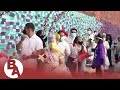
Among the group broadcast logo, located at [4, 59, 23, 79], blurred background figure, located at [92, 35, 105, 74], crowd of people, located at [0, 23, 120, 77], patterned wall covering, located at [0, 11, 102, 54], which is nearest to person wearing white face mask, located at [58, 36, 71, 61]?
crowd of people, located at [0, 23, 120, 77]

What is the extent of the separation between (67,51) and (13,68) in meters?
0.88

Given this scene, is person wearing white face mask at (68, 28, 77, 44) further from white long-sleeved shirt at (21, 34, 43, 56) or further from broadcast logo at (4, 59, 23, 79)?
broadcast logo at (4, 59, 23, 79)

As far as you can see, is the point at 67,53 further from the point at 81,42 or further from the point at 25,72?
the point at 25,72

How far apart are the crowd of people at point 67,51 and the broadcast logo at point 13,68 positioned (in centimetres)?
8

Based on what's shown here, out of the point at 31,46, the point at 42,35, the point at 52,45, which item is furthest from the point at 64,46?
the point at 31,46

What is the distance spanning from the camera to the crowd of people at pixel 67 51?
14.3 feet

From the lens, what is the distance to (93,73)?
436cm

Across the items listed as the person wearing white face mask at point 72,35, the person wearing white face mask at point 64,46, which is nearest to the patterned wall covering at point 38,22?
the person wearing white face mask at point 72,35

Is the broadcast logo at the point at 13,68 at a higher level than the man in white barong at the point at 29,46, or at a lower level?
lower

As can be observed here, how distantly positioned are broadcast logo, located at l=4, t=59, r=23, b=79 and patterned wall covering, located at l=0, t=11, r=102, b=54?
0.17 meters

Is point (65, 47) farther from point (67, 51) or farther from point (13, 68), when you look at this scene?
point (13, 68)

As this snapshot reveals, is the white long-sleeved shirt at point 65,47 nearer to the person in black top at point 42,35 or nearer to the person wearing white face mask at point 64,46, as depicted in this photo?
the person wearing white face mask at point 64,46

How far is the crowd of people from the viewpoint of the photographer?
437 cm
